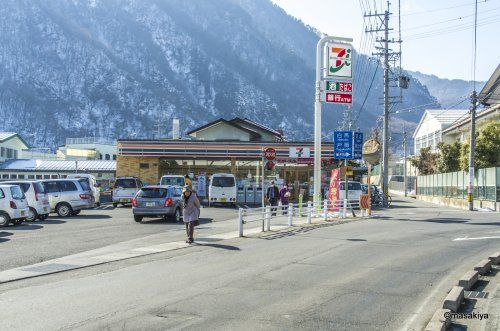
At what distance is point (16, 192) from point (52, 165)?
45.7m

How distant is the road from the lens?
7172 millimetres

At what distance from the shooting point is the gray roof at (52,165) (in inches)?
2498

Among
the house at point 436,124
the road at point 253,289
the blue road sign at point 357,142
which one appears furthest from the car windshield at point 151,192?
the house at point 436,124

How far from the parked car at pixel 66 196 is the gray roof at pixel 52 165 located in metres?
38.0

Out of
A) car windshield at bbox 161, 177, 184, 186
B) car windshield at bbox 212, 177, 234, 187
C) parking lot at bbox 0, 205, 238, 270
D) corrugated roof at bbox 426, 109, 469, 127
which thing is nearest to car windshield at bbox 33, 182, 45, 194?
parking lot at bbox 0, 205, 238, 270

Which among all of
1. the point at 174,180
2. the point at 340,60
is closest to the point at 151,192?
the point at 340,60

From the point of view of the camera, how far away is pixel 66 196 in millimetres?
27156

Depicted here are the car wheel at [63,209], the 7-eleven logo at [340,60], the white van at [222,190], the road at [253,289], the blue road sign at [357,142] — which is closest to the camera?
the road at [253,289]

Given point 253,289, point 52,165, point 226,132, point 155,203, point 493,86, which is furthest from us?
point 52,165

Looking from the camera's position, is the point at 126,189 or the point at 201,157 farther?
the point at 201,157

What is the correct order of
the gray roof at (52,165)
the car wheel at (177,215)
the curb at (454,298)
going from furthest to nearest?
the gray roof at (52,165)
the car wheel at (177,215)
the curb at (454,298)

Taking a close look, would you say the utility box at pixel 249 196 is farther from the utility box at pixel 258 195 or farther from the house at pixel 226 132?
the house at pixel 226 132

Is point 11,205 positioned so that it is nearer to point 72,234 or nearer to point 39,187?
point 39,187

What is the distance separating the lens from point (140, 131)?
648ft
